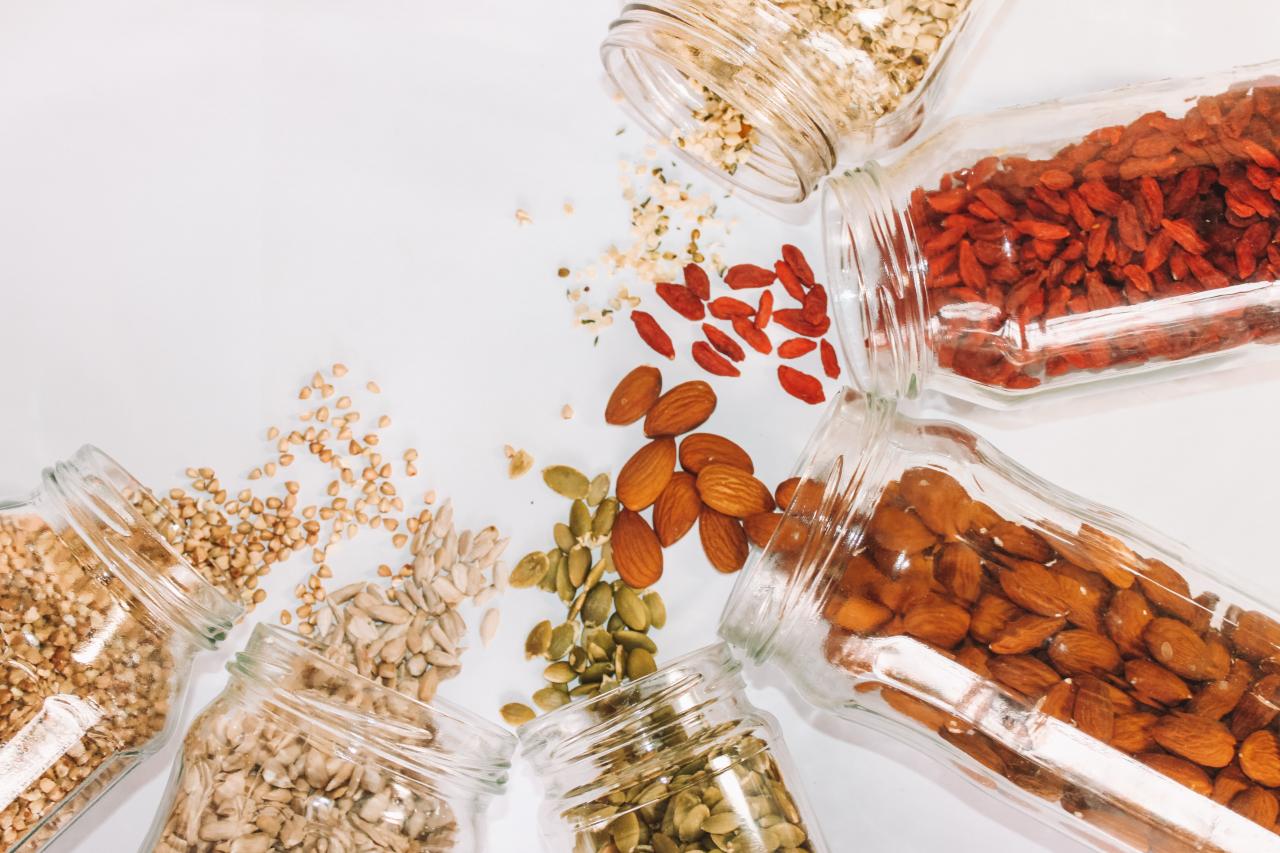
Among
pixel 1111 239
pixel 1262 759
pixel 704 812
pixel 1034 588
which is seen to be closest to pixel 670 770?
pixel 704 812

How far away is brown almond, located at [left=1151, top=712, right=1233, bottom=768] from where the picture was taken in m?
0.67

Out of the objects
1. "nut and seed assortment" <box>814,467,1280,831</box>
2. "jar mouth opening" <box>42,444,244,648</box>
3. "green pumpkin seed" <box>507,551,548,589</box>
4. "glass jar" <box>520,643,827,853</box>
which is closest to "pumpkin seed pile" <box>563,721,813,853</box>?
"glass jar" <box>520,643,827,853</box>

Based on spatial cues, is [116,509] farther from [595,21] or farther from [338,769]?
[595,21]

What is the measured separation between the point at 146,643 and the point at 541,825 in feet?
1.14

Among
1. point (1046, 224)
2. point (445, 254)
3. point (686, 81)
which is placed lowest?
point (1046, 224)

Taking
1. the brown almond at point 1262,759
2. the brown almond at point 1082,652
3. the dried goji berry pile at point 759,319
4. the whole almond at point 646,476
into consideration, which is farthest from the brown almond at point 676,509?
the brown almond at point 1262,759

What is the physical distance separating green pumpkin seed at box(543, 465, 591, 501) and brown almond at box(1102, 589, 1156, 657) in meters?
0.46

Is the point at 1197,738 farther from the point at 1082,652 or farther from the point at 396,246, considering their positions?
the point at 396,246

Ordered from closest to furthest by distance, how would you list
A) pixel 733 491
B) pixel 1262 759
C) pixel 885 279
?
pixel 1262 759 → pixel 885 279 → pixel 733 491

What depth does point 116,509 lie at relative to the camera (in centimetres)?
76

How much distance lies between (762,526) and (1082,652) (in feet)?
0.92

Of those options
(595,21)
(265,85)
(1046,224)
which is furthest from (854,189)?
(265,85)

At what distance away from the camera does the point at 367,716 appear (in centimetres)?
73

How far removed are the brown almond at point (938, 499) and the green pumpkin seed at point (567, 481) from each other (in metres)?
0.31
